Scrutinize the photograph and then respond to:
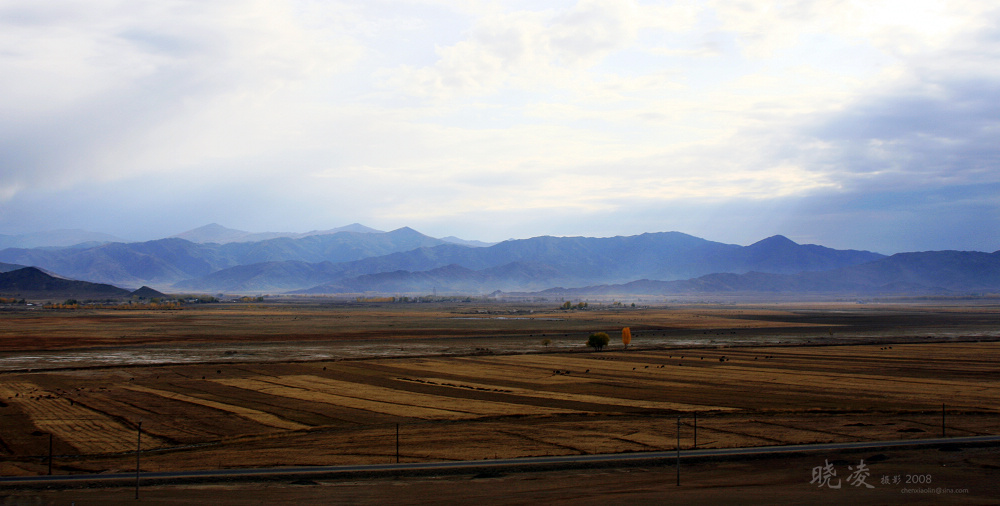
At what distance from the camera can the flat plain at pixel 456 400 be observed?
2086 centimetres

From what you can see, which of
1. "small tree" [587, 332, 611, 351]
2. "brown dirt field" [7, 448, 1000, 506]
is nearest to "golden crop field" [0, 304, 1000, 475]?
"brown dirt field" [7, 448, 1000, 506]

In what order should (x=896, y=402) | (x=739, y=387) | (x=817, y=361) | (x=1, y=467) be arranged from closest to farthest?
1. (x=1, y=467)
2. (x=896, y=402)
3. (x=739, y=387)
4. (x=817, y=361)

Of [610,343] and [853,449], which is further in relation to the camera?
[610,343]

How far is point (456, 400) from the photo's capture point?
3017cm

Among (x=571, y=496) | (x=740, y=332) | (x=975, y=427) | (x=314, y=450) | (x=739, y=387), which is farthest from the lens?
(x=740, y=332)

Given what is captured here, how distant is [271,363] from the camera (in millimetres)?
45656

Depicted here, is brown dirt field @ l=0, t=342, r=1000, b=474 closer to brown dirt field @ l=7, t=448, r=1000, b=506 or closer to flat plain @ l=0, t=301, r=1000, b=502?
flat plain @ l=0, t=301, r=1000, b=502

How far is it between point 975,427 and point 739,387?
39.8 feet

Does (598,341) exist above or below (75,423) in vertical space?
above

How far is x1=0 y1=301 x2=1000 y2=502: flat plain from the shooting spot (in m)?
20.9

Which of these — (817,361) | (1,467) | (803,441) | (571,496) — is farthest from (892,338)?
(1,467)

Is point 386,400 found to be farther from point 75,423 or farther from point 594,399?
point 75,423

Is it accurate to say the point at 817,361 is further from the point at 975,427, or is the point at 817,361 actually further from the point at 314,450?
the point at 314,450

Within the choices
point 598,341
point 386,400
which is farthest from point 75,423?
point 598,341
